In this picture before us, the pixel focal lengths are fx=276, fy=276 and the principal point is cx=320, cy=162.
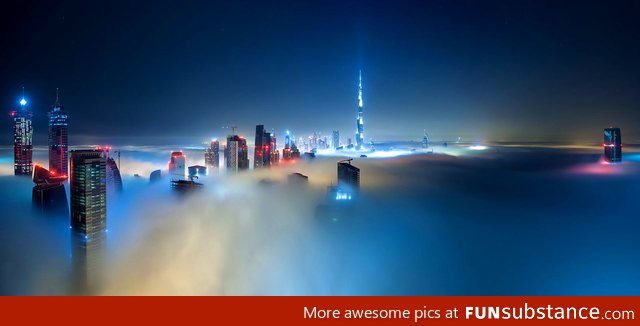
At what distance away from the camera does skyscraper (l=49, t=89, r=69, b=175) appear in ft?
67.1

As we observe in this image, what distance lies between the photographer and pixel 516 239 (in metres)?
11.9

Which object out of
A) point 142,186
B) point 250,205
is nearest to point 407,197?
point 250,205

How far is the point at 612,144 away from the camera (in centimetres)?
2141

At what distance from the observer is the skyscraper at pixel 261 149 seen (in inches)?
1817

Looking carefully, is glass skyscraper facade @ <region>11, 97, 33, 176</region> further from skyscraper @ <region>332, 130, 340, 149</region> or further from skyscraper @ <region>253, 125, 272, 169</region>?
skyscraper @ <region>332, 130, 340, 149</region>

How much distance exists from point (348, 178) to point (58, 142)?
2361cm

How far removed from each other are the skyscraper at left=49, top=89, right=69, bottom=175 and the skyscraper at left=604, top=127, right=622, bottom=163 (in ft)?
130

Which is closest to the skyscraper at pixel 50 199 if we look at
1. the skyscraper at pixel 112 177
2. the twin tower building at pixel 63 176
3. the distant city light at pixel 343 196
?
the twin tower building at pixel 63 176

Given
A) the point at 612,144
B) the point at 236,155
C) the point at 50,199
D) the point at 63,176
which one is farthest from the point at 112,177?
the point at 612,144

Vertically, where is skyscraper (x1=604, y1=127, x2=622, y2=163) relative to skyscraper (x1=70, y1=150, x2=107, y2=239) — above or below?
above

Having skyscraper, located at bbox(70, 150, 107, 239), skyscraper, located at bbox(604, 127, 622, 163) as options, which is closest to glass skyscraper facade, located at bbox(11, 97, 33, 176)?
skyscraper, located at bbox(70, 150, 107, 239)

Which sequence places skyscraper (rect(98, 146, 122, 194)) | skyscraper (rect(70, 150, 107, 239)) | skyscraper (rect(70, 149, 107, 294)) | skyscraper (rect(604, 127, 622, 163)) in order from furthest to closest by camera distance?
skyscraper (rect(98, 146, 122, 194)), skyscraper (rect(604, 127, 622, 163)), skyscraper (rect(70, 150, 107, 239)), skyscraper (rect(70, 149, 107, 294))

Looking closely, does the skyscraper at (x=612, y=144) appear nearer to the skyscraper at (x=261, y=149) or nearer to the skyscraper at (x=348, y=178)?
the skyscraper at (x=348, y=178)

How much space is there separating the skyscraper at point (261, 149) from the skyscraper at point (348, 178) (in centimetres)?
2637
